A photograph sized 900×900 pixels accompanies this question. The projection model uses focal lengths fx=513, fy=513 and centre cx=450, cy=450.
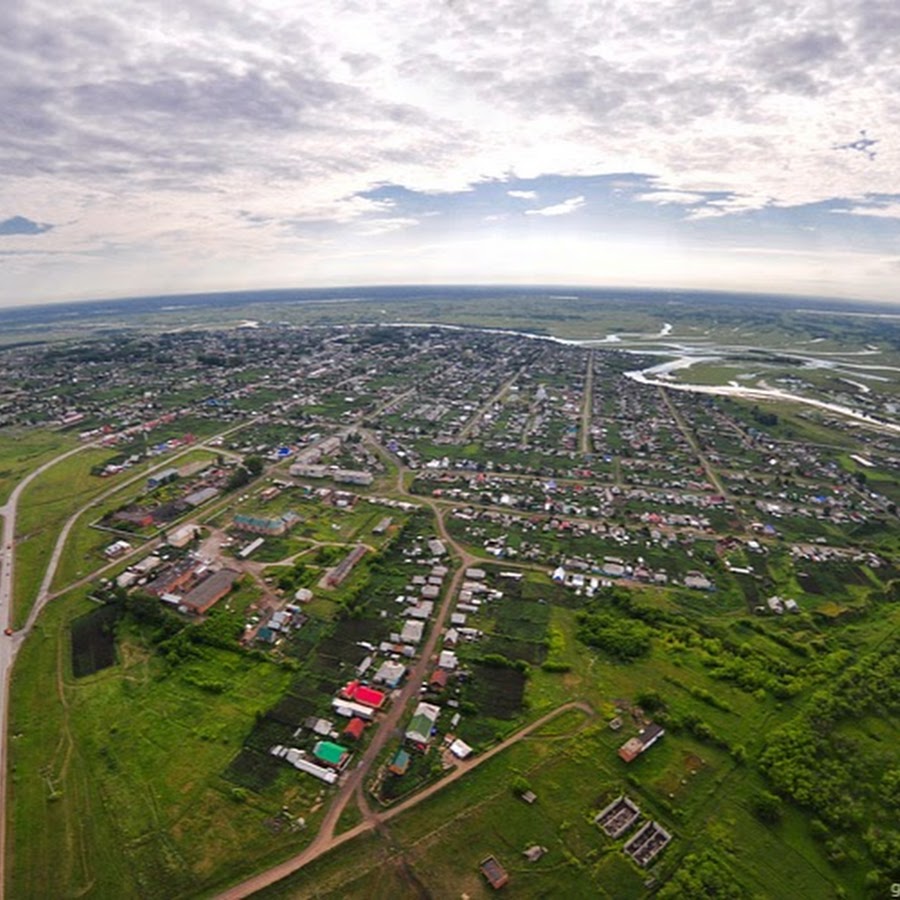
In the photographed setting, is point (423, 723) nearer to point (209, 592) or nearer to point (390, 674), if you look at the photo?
point (390, 674)

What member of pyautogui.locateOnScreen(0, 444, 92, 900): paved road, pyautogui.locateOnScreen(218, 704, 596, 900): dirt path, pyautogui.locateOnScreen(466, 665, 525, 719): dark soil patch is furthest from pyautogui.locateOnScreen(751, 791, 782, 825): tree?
pyautogui.locateOnScreen(0, 444, 92, 900): paved road

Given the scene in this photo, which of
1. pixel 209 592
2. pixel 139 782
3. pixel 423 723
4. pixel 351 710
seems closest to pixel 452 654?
pixel 423 723

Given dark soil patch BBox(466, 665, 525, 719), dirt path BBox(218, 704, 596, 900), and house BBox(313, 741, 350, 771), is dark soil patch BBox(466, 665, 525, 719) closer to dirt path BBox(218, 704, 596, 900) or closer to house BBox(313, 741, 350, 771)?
dirt path BBox(218, 704, 596, 900)

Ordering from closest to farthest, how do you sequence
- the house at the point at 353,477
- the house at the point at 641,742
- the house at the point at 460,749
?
1. the house at the point at 460,749
2. the house at the point at 641,742
3. the house at the point at 353,477

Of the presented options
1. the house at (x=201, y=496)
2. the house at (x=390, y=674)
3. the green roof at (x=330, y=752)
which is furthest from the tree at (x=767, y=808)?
the house at (x=201, y=496)

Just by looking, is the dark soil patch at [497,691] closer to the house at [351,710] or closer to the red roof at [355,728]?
the house at [351,710]

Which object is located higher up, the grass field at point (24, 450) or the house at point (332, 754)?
the grass field at point (24, 450)
